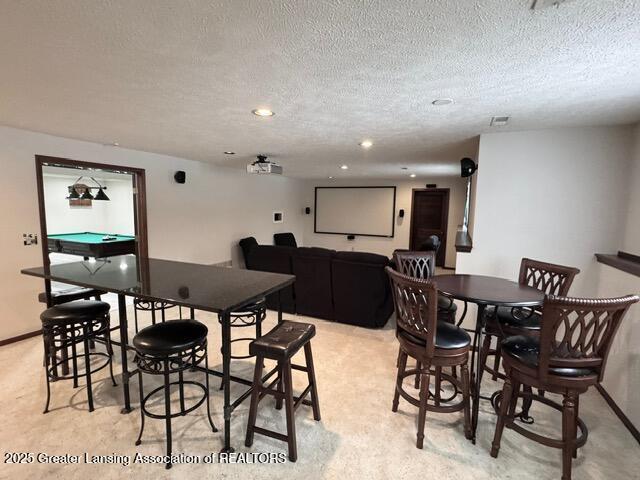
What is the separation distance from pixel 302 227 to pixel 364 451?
7.20 metres

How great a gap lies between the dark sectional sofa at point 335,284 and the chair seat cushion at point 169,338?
1.92 m

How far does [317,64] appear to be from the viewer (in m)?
1.62

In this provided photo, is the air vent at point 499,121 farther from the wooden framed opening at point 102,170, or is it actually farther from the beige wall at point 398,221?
the beige wall at point 398,221

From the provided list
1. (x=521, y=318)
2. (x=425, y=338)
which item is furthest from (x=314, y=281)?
(x=521, y=318)

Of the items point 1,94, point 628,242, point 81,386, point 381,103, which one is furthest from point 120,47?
point 628,242

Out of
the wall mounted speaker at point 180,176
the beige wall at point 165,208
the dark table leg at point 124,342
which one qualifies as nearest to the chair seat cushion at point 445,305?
the dark table leg at point 124,342

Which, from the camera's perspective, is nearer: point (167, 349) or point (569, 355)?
point (569, 355)

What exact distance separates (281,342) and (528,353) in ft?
4.56

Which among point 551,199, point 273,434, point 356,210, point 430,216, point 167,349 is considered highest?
point 551,199

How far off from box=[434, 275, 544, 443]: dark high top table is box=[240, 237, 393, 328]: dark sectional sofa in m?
1.17

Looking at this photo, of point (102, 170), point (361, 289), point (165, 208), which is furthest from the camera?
point (165, 208)

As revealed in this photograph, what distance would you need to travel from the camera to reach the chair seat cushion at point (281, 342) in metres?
1.72

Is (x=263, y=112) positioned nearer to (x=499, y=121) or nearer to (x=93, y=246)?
(x=499, y=121)

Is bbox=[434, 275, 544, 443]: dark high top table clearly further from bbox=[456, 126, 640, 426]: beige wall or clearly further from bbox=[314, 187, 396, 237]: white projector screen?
bbox=[314, 187, 396, 237]: white projector screen
